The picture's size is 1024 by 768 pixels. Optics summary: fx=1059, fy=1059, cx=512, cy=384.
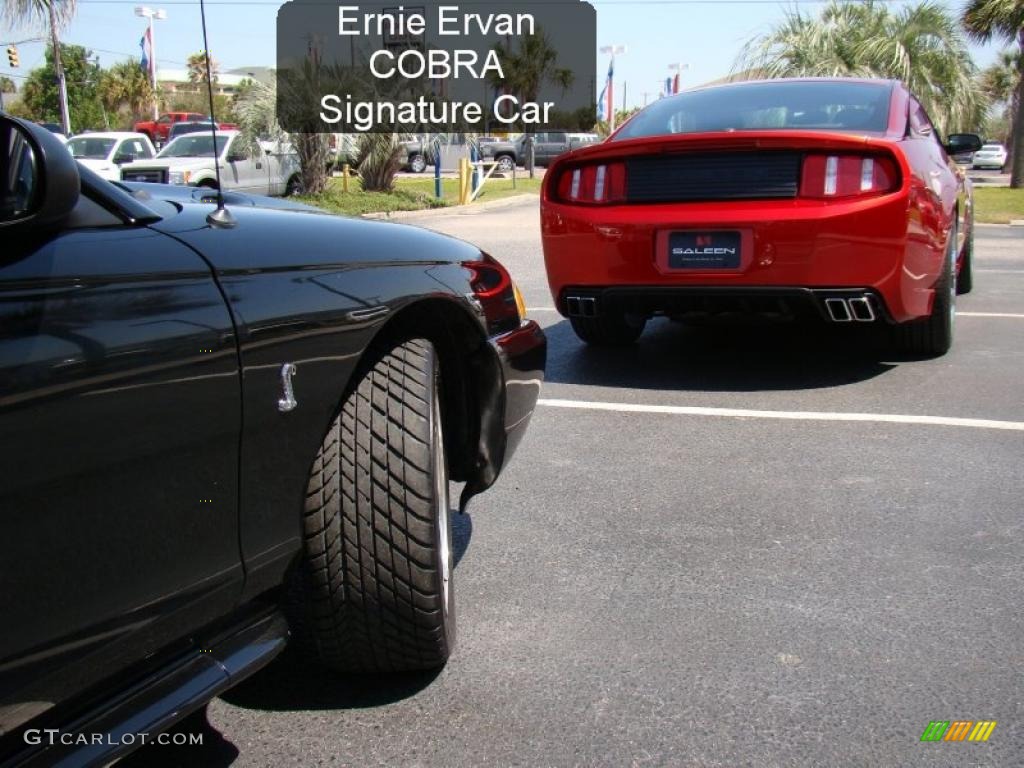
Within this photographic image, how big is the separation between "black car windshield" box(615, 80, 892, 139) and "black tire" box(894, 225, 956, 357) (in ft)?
2.78

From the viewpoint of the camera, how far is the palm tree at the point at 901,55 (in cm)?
2483

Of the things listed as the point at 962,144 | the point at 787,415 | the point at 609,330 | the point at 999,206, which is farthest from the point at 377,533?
the point at 999,206

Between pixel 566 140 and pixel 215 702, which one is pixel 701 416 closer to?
pixel 215 702

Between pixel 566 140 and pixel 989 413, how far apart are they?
40192mm

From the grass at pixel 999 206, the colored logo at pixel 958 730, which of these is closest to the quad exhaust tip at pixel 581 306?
the colored logo at pixel 958 730

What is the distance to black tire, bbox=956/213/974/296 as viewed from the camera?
7553 mm

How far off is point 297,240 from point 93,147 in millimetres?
21455

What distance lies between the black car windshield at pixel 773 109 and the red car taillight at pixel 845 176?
0.32 m

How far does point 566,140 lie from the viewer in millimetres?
43500

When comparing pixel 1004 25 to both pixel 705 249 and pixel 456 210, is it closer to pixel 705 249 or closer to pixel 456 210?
pixel 456 210

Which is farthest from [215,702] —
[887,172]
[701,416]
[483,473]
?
[887,172]

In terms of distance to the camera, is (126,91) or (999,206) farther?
(126,91)

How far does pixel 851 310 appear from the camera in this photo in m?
4.63

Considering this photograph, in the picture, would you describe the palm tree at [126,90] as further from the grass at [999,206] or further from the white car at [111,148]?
the grass at [999,206]
